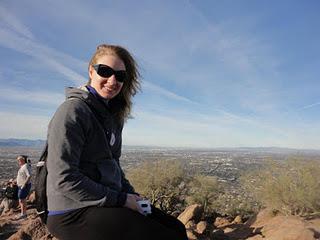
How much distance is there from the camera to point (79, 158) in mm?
2471

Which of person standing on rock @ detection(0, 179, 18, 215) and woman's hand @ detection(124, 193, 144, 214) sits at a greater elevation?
woman's hand @ detection(124, 193, 144, 214)

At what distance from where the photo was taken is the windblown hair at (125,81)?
3.01m

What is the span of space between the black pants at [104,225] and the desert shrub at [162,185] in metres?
24.1

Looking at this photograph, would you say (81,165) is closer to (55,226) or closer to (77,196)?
(77,196)

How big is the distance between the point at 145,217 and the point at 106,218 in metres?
0.29

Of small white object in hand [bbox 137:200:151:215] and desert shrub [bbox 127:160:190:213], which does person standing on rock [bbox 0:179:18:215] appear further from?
small white object in hand [bbox 137:200:151:215]

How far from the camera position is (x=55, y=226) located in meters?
2.48

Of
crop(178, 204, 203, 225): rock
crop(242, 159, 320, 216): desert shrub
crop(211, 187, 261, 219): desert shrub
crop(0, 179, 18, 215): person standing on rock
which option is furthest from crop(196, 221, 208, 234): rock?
crop(211, 187, 261, 219): desert shrub

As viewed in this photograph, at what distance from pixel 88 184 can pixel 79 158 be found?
19cm

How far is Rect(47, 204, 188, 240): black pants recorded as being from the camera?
236 centimetres

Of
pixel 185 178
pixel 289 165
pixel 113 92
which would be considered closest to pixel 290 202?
pixel 289 165

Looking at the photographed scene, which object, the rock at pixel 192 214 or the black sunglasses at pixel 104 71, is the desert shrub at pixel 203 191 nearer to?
the rock at pixel 192 214

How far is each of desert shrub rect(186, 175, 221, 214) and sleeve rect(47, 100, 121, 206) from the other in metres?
23.6

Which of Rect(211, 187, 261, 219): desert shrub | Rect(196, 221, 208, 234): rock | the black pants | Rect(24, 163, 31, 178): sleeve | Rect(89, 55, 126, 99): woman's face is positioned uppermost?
Rect(89, 55, 126, 99): woman's face
